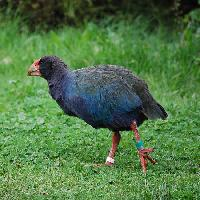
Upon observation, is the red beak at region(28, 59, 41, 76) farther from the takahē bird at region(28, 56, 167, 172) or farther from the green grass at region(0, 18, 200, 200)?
the green grass at region(0, 18, 200, 200)

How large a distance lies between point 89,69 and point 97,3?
670cm

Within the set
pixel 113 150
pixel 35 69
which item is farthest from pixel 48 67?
pixel 113 150

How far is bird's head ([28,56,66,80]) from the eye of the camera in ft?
22.4

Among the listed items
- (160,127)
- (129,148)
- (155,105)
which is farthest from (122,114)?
(160,127)

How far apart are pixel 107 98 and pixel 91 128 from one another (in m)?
1.59

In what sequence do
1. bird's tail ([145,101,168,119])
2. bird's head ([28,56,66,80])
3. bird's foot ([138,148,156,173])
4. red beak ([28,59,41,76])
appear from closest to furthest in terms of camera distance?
bird's foot ([138,148,156,173])
bird's tail ([145,101,168,119])
bird's head ([28,56,66,80])
red beak ([28,59,41,76])

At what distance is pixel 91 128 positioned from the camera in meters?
8.09

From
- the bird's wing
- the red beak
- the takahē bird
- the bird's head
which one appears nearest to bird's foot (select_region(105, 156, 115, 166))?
the takahē bird

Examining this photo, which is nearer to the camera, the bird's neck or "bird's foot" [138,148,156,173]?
"bird's foot" [138,148,156,173]

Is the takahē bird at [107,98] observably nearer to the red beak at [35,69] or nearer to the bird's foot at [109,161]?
the bird's foot at [109,161]

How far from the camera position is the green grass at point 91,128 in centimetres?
597

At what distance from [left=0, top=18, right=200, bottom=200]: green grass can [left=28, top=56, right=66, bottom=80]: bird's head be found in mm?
816

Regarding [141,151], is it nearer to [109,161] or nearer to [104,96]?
[109,161]

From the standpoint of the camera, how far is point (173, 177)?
6.19 m
